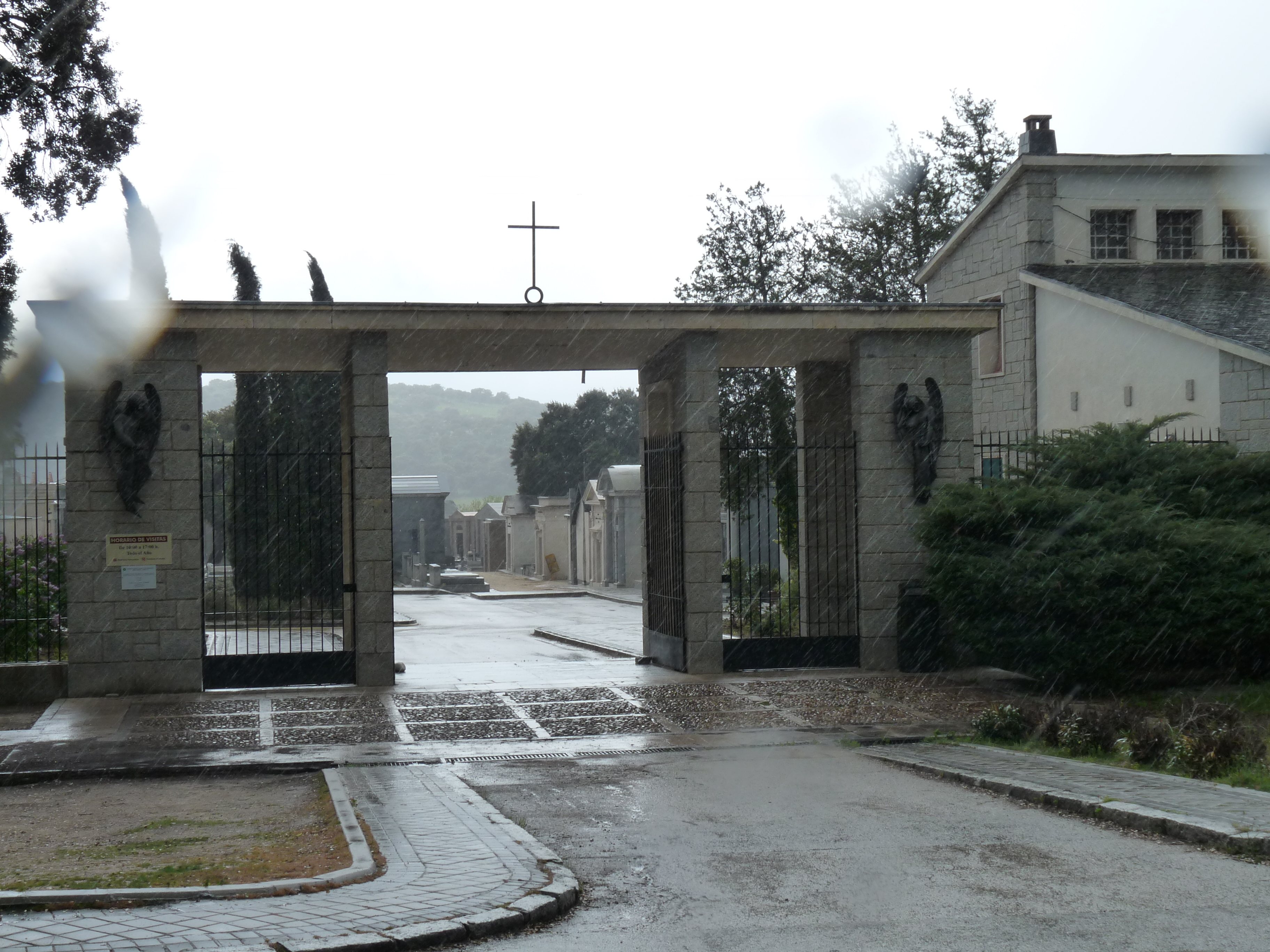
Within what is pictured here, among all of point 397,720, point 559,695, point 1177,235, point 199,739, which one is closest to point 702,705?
point 559,695

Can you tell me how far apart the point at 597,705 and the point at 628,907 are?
6.96 meters

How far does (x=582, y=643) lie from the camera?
21.5 metres

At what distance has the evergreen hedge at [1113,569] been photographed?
12633 mm

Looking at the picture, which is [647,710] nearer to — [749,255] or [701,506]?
[701,506]

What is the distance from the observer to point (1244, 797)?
7.75 meters

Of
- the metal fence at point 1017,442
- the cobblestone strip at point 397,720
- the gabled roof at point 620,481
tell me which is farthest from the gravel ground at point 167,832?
the gabled roof at point 620,481

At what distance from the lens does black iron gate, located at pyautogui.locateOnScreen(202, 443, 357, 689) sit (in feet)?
47.0

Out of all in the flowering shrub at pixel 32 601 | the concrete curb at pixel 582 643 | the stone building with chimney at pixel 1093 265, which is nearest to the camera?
the flowering shrub at pixel 32 601

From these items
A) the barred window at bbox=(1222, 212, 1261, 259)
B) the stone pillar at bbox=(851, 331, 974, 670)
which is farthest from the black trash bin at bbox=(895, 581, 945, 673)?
the barred window at bbox=(1222, 212, 1261, 259)

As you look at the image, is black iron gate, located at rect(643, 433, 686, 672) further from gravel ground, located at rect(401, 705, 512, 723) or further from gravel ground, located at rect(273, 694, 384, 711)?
gravel ground, located at rect(273, 694, 384, 711)

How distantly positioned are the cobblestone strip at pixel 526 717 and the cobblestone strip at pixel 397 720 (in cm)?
108

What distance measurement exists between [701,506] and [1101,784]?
7487 millimetres

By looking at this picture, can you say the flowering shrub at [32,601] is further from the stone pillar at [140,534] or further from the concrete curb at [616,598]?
the concrete curb at [616,598]

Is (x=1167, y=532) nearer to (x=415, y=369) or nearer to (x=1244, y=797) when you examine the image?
(x=1244, y=797)
